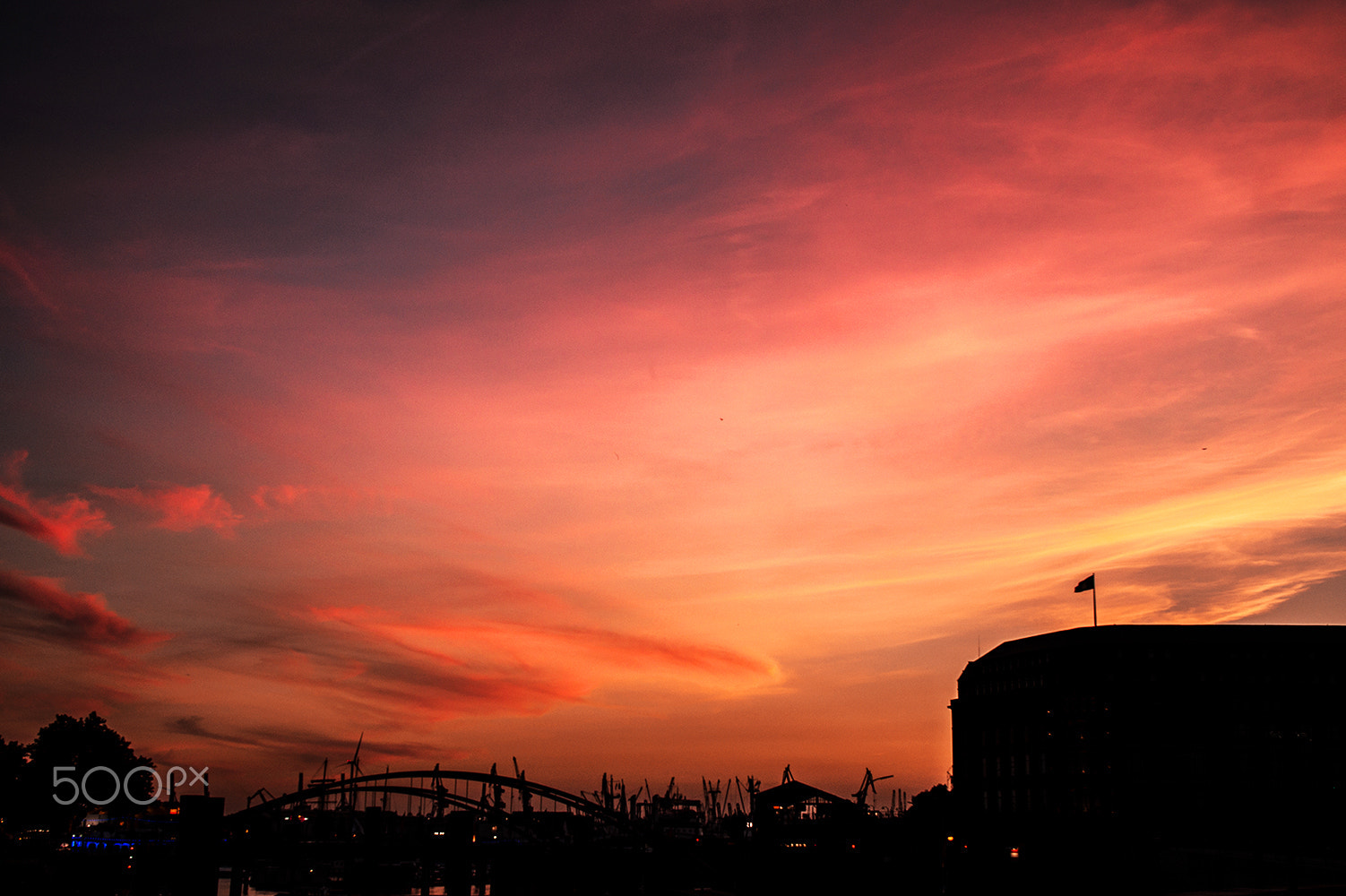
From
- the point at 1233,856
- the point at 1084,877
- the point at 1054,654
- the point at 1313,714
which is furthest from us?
the point at 1054,654

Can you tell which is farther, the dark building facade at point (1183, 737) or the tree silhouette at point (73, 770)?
the tree silhouette at point (73, 770)

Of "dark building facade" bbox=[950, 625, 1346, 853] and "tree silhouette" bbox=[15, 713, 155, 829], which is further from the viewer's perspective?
"tree silhouette" bbox=[15, 713, 155, 829]

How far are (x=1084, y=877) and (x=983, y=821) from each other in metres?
23.9

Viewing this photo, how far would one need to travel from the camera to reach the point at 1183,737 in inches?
5896

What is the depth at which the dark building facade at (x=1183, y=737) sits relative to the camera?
141 metres

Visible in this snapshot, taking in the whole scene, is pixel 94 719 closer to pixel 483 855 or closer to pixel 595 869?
pixel 483 855

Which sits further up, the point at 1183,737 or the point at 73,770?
the point at 1183,737

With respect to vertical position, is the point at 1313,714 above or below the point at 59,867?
above

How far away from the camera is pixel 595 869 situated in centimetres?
13362

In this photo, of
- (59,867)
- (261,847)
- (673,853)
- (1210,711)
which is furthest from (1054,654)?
(59,867)

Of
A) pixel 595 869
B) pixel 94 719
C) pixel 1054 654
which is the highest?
pixel 1054 654

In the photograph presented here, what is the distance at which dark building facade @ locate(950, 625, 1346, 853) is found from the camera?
140750mm

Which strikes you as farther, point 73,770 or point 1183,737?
point 73,770

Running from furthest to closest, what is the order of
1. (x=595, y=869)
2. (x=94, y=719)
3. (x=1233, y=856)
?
(x=94, y=719), (x=595, y=869), (x=1233, y=856)
